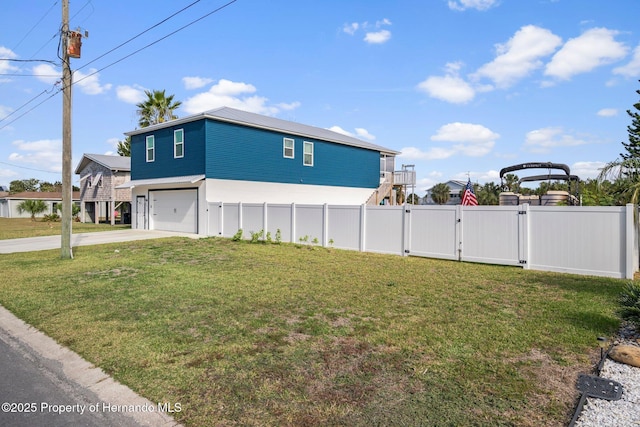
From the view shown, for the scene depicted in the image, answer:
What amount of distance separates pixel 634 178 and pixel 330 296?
6.06 meters

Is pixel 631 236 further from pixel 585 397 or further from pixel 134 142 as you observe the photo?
pixel 134 142

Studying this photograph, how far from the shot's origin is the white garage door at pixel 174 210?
20.3 m

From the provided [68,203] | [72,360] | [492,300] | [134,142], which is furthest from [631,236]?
[134,142]

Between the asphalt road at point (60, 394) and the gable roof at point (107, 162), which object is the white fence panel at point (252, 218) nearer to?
the asphalt road at point (60, 394)

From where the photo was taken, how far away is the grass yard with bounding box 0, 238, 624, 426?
3.22m

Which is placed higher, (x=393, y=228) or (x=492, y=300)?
(x=393, y=228)

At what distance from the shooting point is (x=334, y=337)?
15.8 feet

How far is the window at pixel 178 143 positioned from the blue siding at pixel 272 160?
2.40m

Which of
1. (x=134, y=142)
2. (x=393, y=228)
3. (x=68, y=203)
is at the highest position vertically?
(x=134, y=142)

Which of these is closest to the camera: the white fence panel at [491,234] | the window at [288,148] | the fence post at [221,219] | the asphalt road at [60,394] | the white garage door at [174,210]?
the asphalt road at [60,394]

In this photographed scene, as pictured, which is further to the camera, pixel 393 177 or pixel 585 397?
pixel 393 177

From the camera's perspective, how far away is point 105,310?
604 centimetres

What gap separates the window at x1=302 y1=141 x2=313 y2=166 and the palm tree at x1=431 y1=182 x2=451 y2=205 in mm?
32199

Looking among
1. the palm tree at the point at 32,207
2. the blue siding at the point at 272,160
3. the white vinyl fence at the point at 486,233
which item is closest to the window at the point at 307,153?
the blue siding at the point at 272,160
